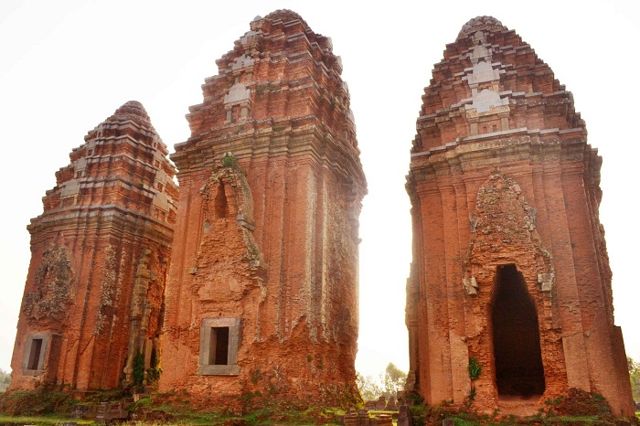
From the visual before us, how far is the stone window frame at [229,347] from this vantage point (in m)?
12.6

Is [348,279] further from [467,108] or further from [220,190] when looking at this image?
[467,108]

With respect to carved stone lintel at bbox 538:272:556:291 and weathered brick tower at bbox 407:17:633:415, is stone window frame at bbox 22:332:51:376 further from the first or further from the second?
carved stone lintel at bbox 538:272:556:291

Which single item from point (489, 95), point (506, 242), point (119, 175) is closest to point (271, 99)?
point (489, 95)

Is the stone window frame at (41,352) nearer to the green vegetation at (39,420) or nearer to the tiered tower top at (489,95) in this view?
the green vegetation at (39,420)

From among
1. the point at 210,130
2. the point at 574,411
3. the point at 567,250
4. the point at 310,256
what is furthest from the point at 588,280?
the point at 210,130

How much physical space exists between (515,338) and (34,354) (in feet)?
45.0

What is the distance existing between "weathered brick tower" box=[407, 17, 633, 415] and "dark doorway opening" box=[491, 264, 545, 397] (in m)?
0.03

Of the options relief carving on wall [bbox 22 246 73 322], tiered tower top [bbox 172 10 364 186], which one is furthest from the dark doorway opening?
relief carving on wall [bbox 22 246 73 322]

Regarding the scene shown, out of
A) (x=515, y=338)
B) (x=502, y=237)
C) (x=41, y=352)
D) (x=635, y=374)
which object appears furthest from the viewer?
(x=635, y=374)

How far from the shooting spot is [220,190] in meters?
14.3

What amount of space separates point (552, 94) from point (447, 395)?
7.43 m

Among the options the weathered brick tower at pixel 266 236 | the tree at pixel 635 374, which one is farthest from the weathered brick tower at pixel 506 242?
the tree at pixel 635 374

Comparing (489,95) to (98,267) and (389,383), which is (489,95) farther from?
(389,383)

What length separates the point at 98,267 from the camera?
17.7 meters
